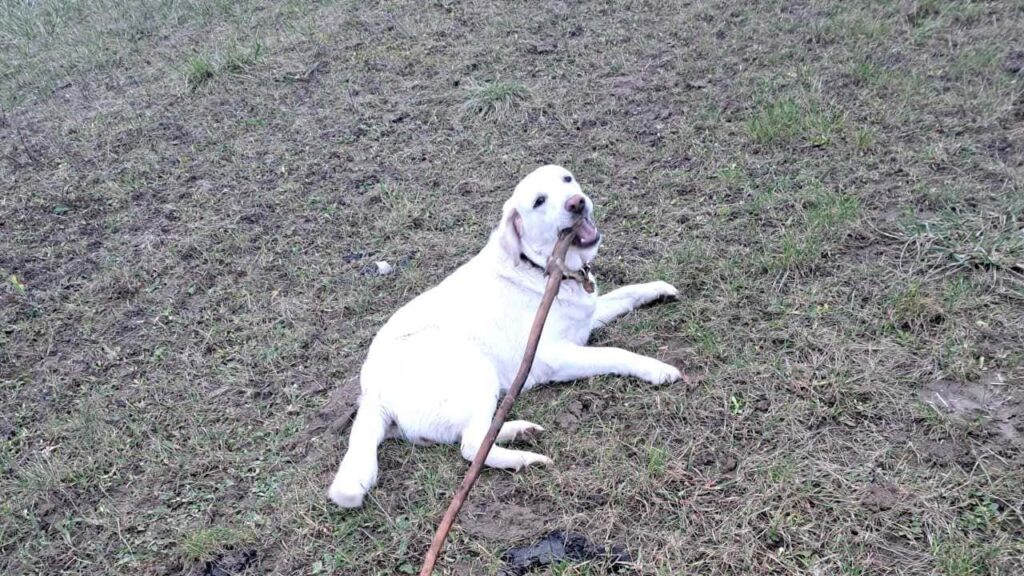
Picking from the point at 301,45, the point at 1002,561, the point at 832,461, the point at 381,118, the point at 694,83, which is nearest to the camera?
the point at 1002,561

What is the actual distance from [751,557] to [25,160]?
6197 mm

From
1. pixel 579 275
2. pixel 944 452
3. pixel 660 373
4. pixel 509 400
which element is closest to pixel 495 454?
pixel 509 400

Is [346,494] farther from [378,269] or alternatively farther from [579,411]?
[378,269]

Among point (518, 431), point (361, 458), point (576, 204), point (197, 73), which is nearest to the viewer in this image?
point (361, 458)

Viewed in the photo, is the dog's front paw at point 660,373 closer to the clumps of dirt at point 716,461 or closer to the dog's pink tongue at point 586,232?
the clumps of dirt at point 716,461

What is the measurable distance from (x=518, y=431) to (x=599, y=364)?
0.47 metres

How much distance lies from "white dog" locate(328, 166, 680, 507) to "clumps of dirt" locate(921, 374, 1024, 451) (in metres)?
0.96

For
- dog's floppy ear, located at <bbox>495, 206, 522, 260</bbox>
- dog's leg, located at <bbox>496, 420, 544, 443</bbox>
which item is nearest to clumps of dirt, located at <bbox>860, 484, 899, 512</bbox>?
dog's leg, located at <bbox>496, 420, 544, 443</bbox>

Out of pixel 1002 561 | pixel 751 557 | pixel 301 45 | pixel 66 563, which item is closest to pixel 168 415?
pixel 66 563

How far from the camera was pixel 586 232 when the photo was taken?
314 centimetres

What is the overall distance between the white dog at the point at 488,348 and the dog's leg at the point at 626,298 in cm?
2

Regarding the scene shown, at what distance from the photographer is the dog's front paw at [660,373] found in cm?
301

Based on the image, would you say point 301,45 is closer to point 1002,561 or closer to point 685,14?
point 685,14

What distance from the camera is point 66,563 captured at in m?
2.83
